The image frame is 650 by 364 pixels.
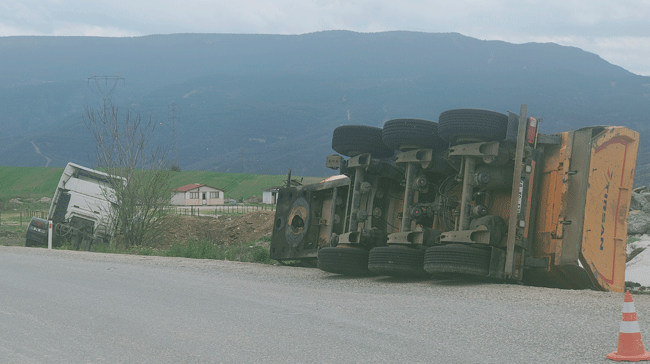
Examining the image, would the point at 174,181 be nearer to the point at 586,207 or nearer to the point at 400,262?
the point at 400,262

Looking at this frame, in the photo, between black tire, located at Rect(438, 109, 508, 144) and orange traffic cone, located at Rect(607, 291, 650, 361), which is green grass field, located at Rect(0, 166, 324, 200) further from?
orange traffic cone, located at Rect(607, 291, 650, 361)

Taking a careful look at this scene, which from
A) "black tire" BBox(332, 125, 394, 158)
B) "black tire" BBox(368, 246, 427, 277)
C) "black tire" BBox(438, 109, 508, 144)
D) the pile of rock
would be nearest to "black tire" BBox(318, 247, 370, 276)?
"black tire" BBox(368, 246, 427, 277)

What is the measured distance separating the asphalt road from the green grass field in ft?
328

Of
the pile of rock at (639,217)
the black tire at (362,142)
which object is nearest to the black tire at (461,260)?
the black tire at (362,142)

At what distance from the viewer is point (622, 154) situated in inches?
383

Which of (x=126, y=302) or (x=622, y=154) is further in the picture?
(x=622, y=154)

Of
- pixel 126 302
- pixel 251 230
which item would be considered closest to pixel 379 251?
pixel 126 302

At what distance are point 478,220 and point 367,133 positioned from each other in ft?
10.2

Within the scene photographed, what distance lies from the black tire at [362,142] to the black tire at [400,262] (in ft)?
6.76

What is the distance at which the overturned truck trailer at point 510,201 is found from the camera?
372 inches

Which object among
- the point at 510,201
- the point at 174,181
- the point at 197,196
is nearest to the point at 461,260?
the point at 510,201

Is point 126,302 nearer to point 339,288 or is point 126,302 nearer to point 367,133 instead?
point 339,288

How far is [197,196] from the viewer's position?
97938mm

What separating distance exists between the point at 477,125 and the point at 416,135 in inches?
54.7
